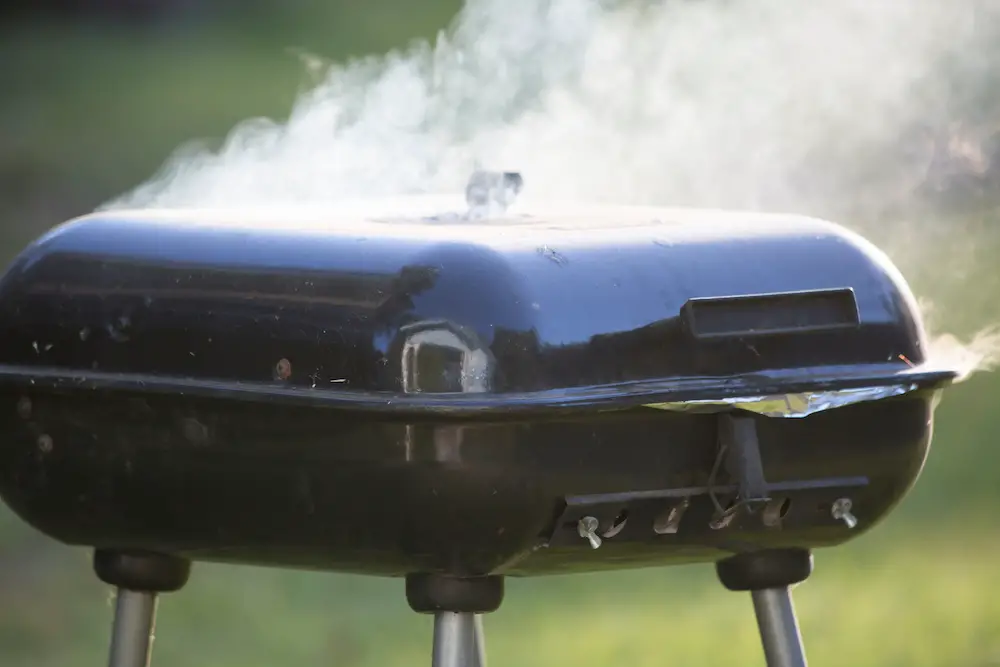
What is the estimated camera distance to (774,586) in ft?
8.64

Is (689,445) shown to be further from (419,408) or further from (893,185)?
(893,185)

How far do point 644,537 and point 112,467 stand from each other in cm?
67

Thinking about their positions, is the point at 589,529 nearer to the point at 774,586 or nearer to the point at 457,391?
the point at 457,391

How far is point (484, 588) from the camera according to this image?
2289 millimetres

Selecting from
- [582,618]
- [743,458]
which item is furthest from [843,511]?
[582,618]

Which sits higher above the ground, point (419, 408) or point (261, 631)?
point (261, 631)

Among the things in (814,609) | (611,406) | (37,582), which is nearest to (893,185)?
(611,406)

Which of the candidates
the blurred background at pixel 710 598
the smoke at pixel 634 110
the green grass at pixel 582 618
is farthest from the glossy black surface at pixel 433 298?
the green grass at pixel 582 618

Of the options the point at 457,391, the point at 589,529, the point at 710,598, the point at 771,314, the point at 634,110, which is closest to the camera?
the point at 457,391

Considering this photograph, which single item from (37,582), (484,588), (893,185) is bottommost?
(484,588)

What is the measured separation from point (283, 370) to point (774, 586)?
0.81 meters

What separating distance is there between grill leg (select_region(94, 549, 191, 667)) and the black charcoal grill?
0.10 metres

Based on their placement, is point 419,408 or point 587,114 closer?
point 419,408

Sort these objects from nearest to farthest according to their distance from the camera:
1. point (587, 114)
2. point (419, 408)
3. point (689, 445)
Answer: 1. point (419, 408)
2. point (689, 445)
3. point (587, 114)
